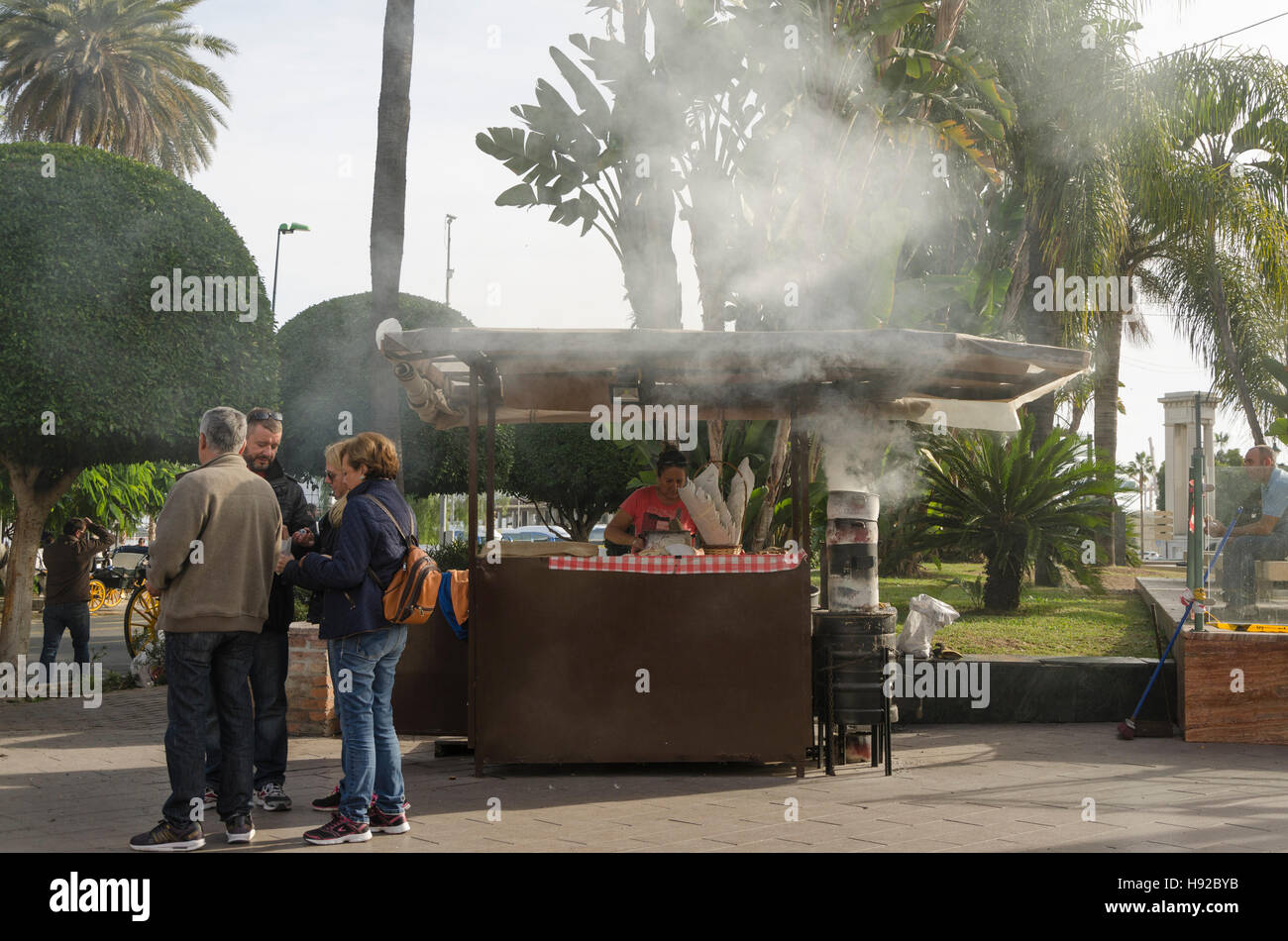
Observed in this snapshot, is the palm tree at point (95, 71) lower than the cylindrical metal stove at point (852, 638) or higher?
higher

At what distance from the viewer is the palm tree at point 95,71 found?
27.2 meters

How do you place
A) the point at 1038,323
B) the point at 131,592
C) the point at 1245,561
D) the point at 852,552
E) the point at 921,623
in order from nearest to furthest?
the point at 852,552 → the point at 1245,561 → the point at 921,623 → the point at 131,592 → the point at 1038,323

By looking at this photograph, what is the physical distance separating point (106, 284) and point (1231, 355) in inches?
946

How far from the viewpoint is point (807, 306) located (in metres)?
12.1

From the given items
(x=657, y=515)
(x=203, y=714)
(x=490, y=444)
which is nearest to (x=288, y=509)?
(x=203, y=714)

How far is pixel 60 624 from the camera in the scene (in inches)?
499

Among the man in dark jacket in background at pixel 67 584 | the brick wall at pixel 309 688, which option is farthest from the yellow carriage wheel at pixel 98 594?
the brick wall at pixel 309 688

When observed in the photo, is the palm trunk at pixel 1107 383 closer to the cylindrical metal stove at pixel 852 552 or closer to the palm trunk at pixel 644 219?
the palm trunk at pixel 644 219

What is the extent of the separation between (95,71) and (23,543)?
756 inches

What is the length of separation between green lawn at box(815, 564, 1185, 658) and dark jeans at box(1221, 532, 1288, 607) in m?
1.89

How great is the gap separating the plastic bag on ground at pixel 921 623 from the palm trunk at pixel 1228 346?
19128 mm

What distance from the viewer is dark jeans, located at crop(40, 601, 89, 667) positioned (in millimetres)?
12562

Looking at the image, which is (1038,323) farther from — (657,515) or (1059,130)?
(657,515)
